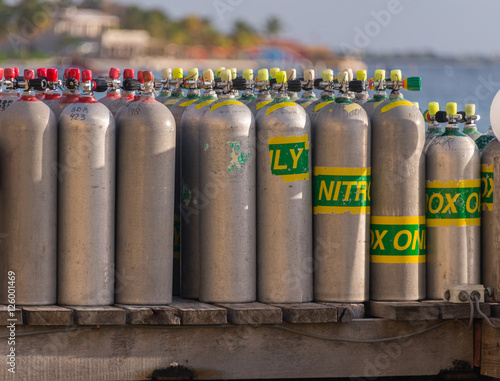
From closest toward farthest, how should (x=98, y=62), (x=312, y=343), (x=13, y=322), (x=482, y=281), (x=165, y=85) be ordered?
(x=13, y=322)
(x=312, y=343)
(x=482, y=281)
(x=165, y=85)
(x=98, y=62)

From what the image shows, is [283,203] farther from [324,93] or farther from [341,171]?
[324,93]

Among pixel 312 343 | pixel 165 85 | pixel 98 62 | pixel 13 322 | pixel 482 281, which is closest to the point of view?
pixel 13 322

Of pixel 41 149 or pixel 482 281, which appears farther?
pixel 482 281

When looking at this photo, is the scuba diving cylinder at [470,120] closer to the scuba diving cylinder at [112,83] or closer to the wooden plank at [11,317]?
the scuba diving cylinder at [112,83]

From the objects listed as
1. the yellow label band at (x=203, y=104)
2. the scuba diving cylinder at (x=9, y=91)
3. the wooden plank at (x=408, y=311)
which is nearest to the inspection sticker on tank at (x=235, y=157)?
the yellow label band at (x=203, y=104)

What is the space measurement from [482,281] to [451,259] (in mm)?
262

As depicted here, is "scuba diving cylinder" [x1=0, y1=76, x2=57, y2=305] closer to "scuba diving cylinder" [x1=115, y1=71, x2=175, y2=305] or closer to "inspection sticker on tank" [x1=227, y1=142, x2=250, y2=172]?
"scuba diving cylinder" [x1=115, y1=71, x2=175, y2=305]

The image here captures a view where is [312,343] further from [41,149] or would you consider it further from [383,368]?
[41,149]

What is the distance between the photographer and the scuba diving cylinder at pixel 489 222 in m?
5.40

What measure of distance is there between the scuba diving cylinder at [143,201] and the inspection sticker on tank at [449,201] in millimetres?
1369

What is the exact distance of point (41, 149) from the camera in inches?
195

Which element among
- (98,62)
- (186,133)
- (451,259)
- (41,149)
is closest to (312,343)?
(451,259)

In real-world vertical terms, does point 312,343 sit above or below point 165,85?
below

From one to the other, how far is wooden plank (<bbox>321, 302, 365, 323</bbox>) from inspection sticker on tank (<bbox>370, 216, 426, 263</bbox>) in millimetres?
269
